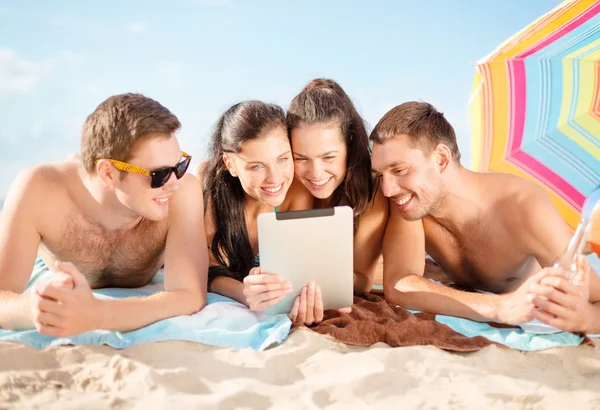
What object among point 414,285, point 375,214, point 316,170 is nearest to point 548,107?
point 375,214

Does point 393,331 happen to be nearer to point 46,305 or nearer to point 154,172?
point 154,172

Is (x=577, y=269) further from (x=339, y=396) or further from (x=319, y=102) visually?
(x=319, y=102)

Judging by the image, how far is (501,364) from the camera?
317 centimetres

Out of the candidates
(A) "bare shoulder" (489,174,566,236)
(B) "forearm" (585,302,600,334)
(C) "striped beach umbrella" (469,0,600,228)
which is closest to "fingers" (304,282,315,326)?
(A) "bare shoulder" (489,174,566,236)

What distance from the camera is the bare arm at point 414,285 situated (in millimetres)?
3758

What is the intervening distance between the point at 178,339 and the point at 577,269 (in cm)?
218

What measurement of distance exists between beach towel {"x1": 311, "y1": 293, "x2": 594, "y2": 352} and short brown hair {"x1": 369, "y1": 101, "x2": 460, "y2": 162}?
1161 mm

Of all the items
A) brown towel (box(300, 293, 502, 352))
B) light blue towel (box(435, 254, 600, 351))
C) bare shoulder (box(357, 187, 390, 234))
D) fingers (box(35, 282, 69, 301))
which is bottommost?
light blue towel (box(435, 254, 600, 351))

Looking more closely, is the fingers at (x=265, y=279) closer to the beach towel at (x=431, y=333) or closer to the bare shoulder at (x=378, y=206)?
the beach towel at (x=431, y=333)

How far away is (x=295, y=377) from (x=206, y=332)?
0.63 m

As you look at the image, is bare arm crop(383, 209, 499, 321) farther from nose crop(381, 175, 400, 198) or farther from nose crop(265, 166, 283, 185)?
nose crop(265, 166, 283, 185)

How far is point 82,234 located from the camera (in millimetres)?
3754

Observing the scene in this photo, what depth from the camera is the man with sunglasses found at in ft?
10.9

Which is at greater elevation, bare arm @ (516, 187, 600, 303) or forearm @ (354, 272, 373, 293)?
bare arm @ (516, 187, 600, 303)
